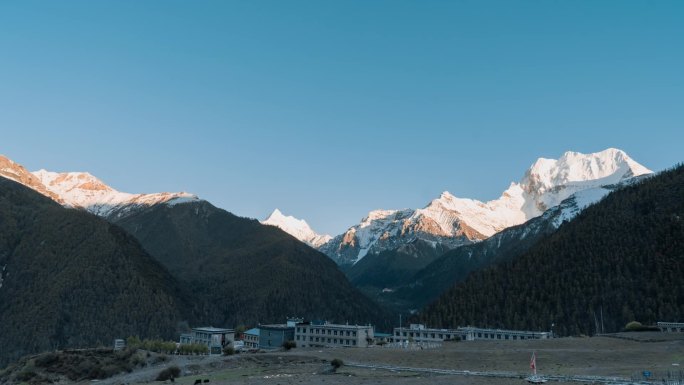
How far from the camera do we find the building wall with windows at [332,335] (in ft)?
541

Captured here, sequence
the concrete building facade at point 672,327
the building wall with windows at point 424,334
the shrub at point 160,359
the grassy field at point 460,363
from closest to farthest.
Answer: the grassy field at point 460,363
the shrub at point 160,359
the concrete building facade at point 672,327
the building wall with windows at point 424,334

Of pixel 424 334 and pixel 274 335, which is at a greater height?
pixel 424 334

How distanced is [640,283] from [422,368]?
461ft

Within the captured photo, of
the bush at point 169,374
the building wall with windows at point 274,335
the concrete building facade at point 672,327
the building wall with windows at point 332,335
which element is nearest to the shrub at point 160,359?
the bush at point 169,374

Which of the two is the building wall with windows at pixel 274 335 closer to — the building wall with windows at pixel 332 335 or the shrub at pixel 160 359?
the building wall with windows at pixel 332 335

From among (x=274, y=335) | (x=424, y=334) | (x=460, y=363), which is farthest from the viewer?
(x=274, y=335)

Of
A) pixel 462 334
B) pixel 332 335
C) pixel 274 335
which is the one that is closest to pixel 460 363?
A: pixel 462 334

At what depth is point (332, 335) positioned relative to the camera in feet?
550

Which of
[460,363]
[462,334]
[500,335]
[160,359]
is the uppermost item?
[462,334]

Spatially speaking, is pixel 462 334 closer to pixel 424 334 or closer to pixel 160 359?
pixel 424 334

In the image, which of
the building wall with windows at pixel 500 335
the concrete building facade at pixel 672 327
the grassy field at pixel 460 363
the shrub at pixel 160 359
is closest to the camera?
the grassy field at pixel 460 363

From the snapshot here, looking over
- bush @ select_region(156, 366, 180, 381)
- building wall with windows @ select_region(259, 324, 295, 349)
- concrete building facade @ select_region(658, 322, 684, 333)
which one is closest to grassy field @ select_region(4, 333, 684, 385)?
bush @ select_region(156, 366, 180, 381)

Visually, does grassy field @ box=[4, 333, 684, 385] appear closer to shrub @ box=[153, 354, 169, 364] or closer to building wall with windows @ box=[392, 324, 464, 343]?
shrub @ box=[153, 354, 169, 364]

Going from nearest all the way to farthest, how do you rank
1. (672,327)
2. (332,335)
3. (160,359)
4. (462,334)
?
(160,359) → (672,327) → (462,334) → (332,335)
